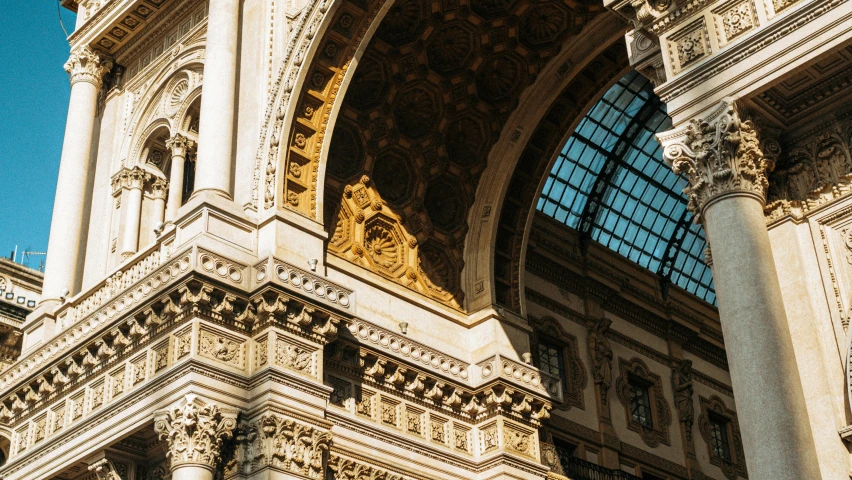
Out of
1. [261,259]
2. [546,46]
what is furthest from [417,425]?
[546,46]

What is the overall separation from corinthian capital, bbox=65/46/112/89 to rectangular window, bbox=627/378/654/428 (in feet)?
53.3

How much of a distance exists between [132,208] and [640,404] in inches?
592

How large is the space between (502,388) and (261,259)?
20.5ft

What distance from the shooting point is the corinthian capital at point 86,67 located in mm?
28656

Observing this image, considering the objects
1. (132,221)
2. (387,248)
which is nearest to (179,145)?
(132,221)

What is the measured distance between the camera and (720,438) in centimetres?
3497

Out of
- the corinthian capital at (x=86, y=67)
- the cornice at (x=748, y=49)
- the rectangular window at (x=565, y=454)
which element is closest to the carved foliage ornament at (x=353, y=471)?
the rectangular window at (x=565, y=454)

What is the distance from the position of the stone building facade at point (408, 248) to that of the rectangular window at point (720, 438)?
2.34 ft

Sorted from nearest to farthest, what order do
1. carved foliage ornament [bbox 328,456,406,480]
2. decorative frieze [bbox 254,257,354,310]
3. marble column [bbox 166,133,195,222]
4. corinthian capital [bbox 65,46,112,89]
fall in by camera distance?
1. decorative frieze [bbox 254,257,354,310]
2. carved foliage ornament [bbox 328,456,406,480]
3. marble column [bbox 166,133,195,222]
4. corinthian capital [bbox 65,46,112,89]

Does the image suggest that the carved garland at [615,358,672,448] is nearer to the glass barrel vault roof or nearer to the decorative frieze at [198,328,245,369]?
the glass barrel vault roof

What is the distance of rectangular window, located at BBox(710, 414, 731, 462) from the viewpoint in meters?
34.4

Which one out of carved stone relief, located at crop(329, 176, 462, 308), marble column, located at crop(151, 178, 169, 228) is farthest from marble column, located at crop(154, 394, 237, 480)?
marble column, located at crop(151, 178, 169, 228)

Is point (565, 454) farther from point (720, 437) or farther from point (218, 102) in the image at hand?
point (218, 102)

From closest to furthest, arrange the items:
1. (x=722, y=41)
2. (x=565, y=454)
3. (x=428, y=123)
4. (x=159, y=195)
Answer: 1. (x=722, y=41)
2. (x=428, y=123)
3. (x=159, y=195)
4. (x=565, y=454)
